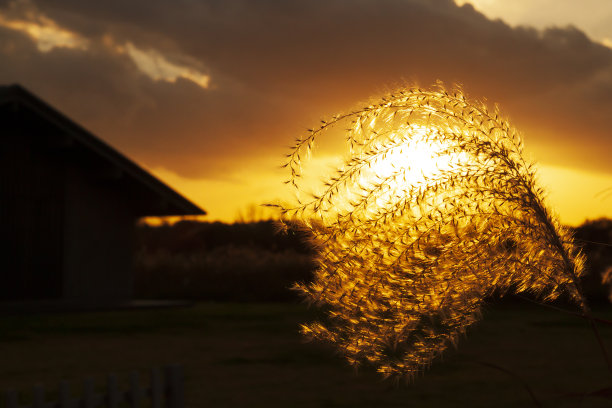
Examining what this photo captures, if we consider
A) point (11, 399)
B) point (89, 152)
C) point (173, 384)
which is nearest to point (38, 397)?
point (11, 399)

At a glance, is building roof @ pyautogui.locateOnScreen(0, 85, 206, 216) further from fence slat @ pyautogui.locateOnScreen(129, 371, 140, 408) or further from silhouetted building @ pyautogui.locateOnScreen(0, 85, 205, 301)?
fence slat @ pyautogui.locateOnScreen(129, 371, 140, 408)

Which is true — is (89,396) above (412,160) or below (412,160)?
below

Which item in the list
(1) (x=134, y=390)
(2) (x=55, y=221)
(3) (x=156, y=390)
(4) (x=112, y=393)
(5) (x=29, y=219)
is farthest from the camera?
(2) (x=55, y=221)

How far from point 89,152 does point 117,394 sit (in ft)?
43.3

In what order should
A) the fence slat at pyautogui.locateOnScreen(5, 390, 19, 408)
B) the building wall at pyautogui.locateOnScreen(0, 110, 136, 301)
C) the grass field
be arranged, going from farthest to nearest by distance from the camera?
the building wall at pyautogui.locateOnScreen(0, 110, 136, 301) → the grass field → the fence slat at pyautogui.locateOnScreen(5, 390, 19, 408)

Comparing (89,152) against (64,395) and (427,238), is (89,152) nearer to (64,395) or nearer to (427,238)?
(64,395)

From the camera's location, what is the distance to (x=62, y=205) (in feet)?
56.2

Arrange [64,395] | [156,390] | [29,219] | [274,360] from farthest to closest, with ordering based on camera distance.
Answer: [29,219], [274,360], [156,390], [64,395]

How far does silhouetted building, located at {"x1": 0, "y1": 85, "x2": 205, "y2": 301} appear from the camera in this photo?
16.0 metres

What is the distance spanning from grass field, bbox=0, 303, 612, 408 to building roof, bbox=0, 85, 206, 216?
2.87 meters

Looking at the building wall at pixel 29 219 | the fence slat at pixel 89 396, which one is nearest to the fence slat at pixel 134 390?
the fence slat at pixel 89 396

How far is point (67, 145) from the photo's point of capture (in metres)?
16.5

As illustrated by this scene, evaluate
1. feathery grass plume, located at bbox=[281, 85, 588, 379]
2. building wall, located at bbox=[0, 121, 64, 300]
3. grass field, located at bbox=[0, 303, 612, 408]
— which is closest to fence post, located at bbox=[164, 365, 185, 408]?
grass field, located at bbox=[0, 303, 612, 408]

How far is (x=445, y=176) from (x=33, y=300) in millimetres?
14852
